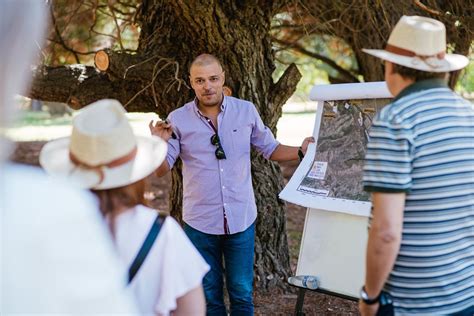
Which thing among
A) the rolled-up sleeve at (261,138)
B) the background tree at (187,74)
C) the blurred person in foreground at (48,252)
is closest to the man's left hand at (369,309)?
the blurred person in foreground at (48,252)

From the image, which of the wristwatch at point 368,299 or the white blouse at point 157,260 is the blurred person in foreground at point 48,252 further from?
the wristwatch at point 368,299

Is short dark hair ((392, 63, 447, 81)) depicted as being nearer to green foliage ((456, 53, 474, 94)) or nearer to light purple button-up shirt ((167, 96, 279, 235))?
light purple button-up shirt ((167, 96, 279, 235))

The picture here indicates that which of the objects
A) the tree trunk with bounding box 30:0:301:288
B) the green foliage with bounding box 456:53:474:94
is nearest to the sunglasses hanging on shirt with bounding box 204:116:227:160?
the tree trunk with bounding box 30:0:301:288

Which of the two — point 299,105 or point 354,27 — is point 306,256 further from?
point 299,105

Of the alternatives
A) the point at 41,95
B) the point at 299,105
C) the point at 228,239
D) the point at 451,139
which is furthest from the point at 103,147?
the point at 299,105

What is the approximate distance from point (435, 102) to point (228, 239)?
6.74ft

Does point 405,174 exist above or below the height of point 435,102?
below

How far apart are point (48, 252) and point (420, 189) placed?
1.49m

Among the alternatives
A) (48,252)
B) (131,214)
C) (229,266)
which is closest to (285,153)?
(229,266)

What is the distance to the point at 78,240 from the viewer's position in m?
1.43

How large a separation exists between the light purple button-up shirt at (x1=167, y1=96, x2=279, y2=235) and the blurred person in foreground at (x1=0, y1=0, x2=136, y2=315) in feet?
9.08

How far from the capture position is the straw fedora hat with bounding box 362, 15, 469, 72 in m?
2.62

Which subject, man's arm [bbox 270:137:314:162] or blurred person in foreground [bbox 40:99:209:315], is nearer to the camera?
blurred person in foreground [bbox 40:99:209:315]

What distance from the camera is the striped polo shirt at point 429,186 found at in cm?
246
